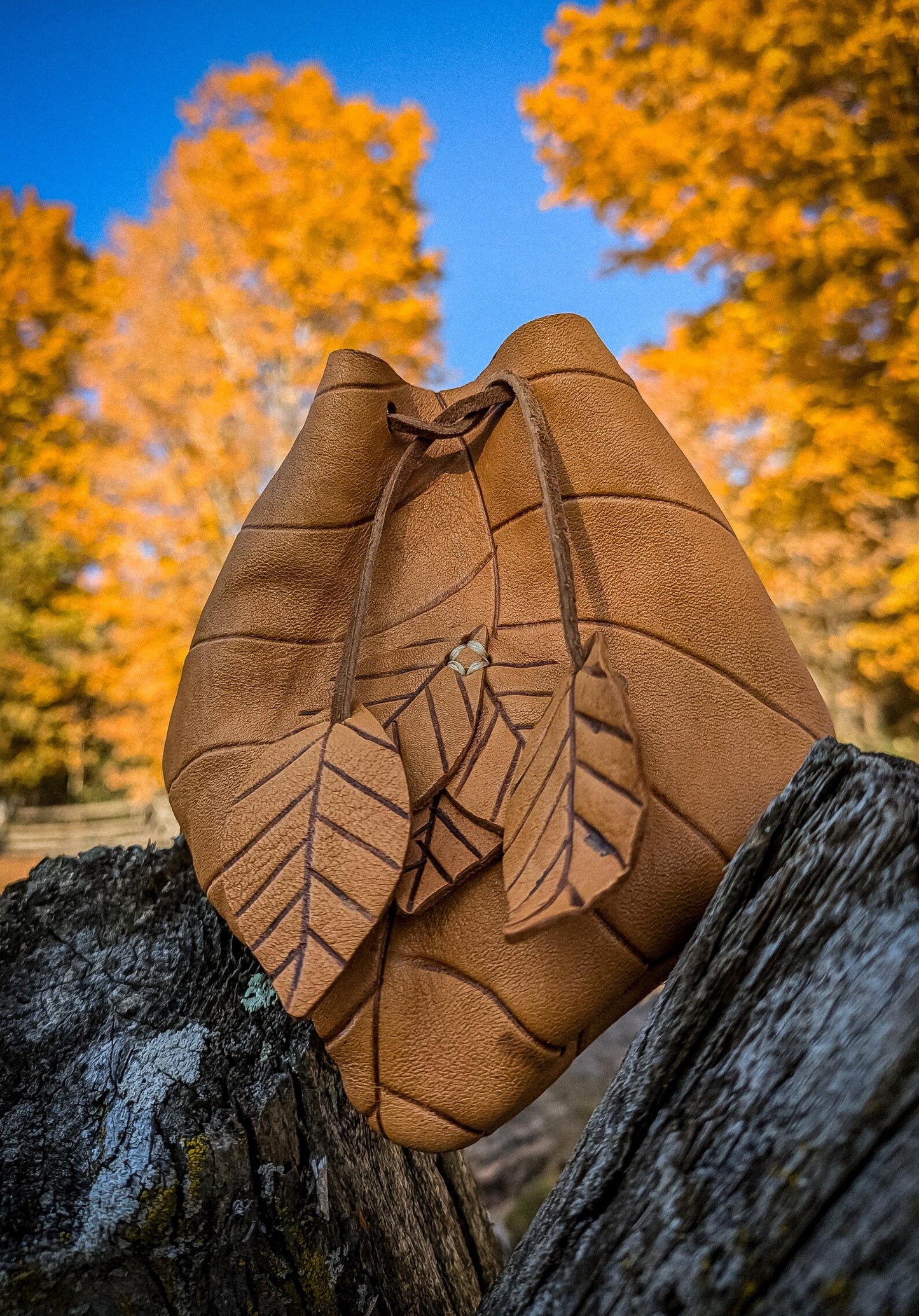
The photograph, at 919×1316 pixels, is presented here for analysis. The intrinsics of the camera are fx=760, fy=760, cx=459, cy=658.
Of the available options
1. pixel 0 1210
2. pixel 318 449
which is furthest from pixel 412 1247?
pixel 318 449

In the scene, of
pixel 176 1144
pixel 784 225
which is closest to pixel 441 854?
pixel 176 1144

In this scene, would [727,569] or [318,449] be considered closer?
[727,569]

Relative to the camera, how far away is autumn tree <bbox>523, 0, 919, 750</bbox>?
3688mm

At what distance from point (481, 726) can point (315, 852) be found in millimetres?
202

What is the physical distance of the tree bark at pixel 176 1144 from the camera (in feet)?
2.52

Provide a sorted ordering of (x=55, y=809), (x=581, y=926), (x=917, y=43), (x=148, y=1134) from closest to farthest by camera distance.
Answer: (x=581, y=926)
(x=148, y=1134)
(x=917, y=43)
(x=55, y=809)

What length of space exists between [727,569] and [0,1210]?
98 cm

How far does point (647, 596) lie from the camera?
2.53ft

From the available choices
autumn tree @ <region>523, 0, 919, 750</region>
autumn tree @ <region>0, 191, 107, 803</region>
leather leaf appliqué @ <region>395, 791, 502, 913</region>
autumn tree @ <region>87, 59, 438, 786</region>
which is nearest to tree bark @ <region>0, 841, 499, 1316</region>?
leather leaf appliqué @ <region>395, 791, 502, 913</region>

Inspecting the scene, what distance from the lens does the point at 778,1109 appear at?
1.75 ft

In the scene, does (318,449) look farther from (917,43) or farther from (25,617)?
(25,617)

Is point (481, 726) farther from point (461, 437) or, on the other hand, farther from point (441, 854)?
point (461, 437)

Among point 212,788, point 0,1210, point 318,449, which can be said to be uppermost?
point 318,449

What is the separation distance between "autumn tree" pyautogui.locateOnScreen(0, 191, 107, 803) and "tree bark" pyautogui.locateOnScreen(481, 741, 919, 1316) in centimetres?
759
